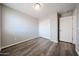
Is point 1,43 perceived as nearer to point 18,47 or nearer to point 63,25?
point 18,47

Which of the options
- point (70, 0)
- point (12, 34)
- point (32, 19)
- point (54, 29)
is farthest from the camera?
point (54, 29)

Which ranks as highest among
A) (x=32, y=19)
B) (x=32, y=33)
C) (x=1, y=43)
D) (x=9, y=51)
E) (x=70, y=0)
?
(x=70, y=0)

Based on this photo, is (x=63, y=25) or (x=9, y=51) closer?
(x=9, y=51)

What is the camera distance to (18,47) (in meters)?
1.92

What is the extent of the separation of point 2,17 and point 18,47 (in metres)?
0.87

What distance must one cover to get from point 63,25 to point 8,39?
226 cm

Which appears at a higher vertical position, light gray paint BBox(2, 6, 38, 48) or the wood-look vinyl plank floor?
light gray paint BBox(2, 6, 38, 48)

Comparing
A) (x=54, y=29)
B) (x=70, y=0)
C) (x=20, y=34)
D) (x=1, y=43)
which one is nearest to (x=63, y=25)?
(x=54, y=29)

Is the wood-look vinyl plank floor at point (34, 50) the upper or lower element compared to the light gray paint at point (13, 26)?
lower

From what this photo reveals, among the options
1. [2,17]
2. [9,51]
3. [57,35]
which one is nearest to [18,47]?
[9,51]

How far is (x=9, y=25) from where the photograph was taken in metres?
1.73

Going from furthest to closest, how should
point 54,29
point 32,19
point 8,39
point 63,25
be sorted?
point 54,29 → point 63,25 → point 32,19 → point 8,39

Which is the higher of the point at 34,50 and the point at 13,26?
the point at 13,26

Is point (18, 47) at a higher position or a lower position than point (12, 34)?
lower
